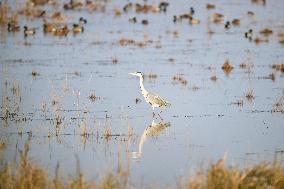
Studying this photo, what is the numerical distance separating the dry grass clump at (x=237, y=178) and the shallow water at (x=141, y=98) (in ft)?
3.43

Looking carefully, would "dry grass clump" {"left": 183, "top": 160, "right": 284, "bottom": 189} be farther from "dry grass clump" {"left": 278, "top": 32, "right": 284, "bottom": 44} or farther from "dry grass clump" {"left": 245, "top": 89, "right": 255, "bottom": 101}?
"dry grass clump" {"left": 278, "top": 32, "right": 284, "bottom": 44}

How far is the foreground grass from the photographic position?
8219 mm

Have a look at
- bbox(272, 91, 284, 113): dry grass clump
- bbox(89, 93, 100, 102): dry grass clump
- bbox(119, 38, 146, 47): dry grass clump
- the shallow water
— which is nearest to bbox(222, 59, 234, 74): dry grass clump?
the shallow water

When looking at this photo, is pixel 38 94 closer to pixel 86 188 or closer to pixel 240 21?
pixel 86 188

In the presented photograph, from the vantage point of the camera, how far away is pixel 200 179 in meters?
8.40

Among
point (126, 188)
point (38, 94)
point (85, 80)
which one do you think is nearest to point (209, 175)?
point (126, 188)

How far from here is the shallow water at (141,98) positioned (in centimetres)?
1123

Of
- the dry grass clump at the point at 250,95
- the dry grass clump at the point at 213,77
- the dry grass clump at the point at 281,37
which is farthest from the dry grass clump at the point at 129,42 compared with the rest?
the dry grass clump at the point at 250,95

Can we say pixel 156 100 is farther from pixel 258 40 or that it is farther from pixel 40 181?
pixel 258 40

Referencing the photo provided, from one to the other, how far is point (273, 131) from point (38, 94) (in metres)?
5.99

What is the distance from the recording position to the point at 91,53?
2417 cm

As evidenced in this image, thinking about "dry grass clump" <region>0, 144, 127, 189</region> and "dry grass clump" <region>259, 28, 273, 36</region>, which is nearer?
"dry grass clump" <region>0, 144, 127, 189</region>

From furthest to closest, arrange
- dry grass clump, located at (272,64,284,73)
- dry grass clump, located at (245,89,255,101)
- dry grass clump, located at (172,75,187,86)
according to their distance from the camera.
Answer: dry grass clump, located at (272,64,284,73)
dry grass clump, located at (172,75,187,86)
dry grass clump, located at (245,89,255,101)

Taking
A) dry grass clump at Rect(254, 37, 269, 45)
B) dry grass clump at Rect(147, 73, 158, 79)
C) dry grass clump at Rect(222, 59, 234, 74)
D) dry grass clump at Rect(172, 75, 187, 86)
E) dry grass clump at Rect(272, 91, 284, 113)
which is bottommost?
dry grass clump at Rect(272, 91, 284, 113)
